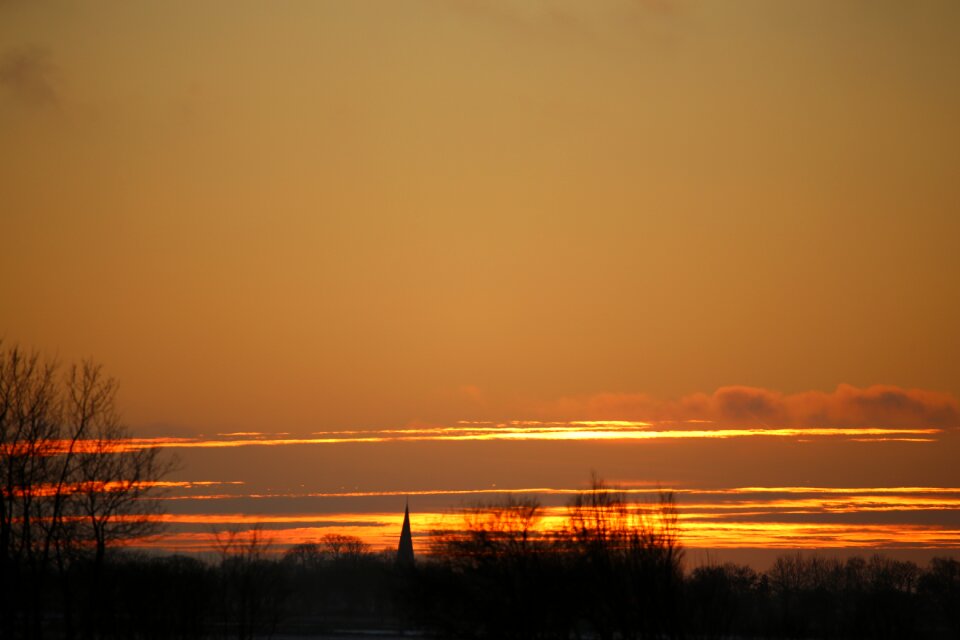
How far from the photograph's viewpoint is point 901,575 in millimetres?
158000

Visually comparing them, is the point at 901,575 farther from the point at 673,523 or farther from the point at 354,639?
the point at 673,523

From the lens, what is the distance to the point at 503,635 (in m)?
70.2

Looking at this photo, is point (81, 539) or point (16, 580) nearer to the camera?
point (16, 580)

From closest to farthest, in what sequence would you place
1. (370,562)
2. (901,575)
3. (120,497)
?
1. (120,497)
2. (901,575)
3. (370,562)

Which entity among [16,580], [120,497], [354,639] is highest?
[120,497]

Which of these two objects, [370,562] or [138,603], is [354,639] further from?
[370,562]

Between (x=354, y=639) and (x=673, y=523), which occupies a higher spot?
(x=673, y=523)

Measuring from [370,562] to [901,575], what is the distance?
76.9m

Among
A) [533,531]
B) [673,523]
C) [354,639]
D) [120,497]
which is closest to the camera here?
[120,497]

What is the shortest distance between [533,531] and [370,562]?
119489 mm

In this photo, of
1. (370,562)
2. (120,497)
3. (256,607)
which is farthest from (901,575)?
(120,497)

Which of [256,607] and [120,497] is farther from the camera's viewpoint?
[256,607]

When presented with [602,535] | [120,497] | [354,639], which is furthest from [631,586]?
[354,639]

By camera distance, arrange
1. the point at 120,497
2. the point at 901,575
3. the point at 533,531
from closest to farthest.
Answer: the point at 120,497 < the point at 533,531 < the point at 901,575
